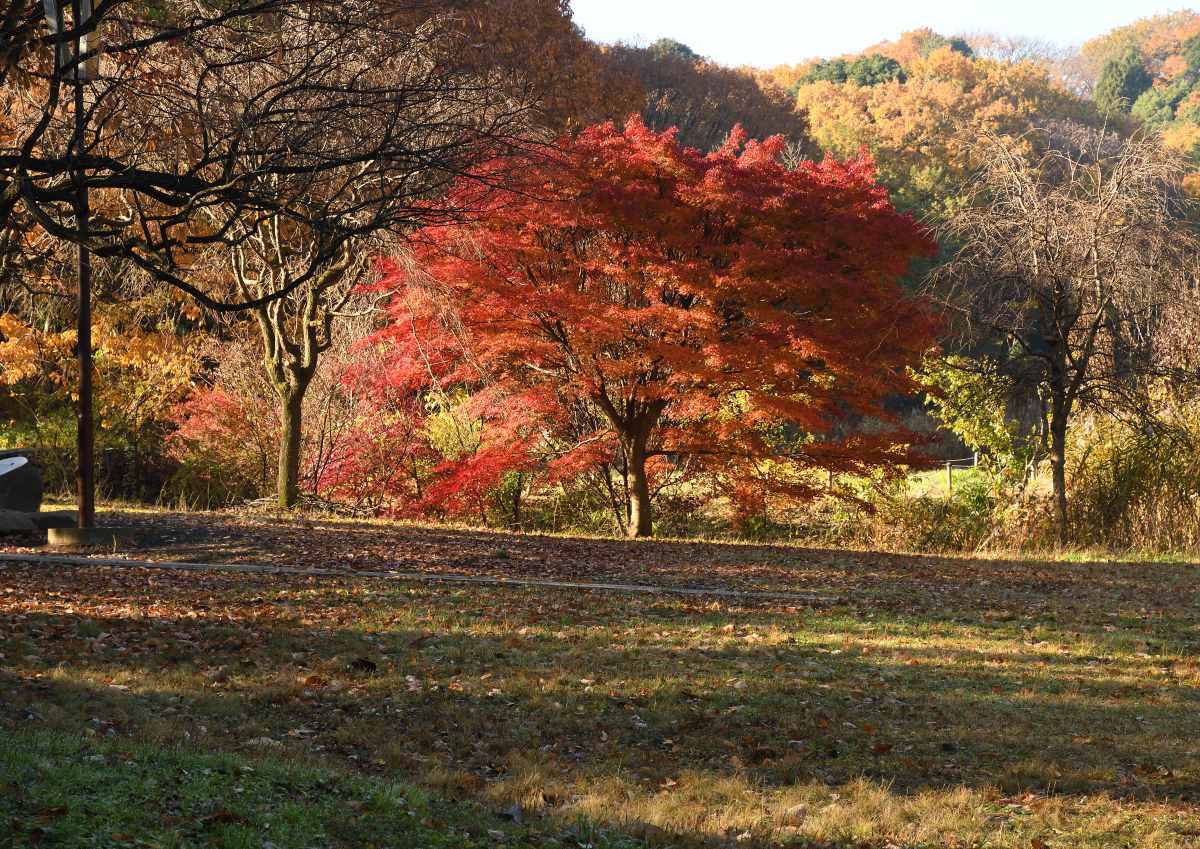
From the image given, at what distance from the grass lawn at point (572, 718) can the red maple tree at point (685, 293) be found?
3.94 metres

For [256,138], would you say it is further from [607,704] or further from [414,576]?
[414,576]

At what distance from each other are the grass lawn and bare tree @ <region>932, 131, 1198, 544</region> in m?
6.70

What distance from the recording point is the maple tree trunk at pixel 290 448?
53.0ft

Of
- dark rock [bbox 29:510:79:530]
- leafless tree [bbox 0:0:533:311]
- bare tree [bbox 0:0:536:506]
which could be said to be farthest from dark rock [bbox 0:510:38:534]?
leafless tree [bbox 0:0:533:311]

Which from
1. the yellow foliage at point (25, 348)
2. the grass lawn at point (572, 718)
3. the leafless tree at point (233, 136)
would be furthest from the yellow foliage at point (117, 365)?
the grass lawn at point (572, 718)

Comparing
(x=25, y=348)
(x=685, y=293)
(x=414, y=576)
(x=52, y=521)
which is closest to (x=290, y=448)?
(x=52, y=521)

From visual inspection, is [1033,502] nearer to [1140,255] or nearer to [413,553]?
[1140,255]

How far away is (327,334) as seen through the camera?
16625 mm

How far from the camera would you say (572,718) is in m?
6.49

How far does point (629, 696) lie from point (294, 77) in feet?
13.2

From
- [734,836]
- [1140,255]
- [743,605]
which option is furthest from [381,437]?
[734,836]

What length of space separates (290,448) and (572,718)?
35.2 feet

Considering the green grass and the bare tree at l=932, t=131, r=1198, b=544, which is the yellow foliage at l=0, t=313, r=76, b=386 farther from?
the green grass

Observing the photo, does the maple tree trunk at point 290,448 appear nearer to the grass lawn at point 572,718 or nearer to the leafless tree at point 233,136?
the leafless tree at point 233,136
